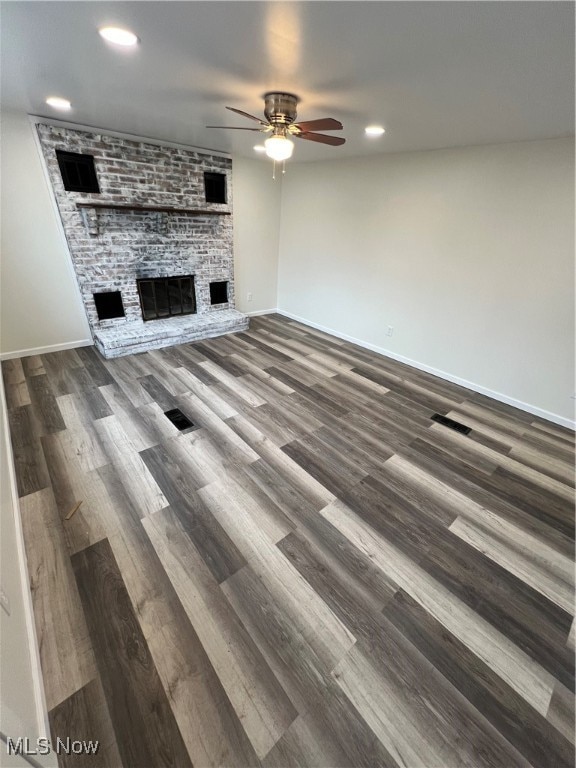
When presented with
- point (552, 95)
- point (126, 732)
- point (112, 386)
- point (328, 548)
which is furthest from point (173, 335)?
point (552, 95)

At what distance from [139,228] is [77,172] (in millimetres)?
754

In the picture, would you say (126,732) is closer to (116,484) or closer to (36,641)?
(36,641)

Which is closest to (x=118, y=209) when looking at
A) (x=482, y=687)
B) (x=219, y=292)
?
(x=219, y=292)

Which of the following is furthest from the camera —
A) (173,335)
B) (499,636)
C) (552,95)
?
(173,335)

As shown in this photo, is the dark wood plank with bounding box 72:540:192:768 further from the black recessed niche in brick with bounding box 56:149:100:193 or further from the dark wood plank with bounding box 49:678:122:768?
the black recessed niche in brick with bounding box 56:149:100:193

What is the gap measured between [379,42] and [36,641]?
113 inches

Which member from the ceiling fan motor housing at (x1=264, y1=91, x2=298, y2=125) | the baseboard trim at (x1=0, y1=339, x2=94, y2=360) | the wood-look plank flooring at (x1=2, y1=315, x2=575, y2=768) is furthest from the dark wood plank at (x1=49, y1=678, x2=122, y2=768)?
the baseboard trim at (x1=0, y1=339, x2=94, y2=360)

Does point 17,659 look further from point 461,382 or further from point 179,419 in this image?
point 461,382

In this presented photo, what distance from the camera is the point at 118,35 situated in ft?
4.58

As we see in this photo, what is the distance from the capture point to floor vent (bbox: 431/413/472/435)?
2.85 metres

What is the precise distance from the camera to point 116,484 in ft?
6.73

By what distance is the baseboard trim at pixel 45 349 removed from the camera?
3.55 m

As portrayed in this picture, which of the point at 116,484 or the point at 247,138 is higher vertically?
the point at 247,138

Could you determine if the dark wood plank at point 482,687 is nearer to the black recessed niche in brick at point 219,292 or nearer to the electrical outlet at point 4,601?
the electrical outlet at point 4,601
